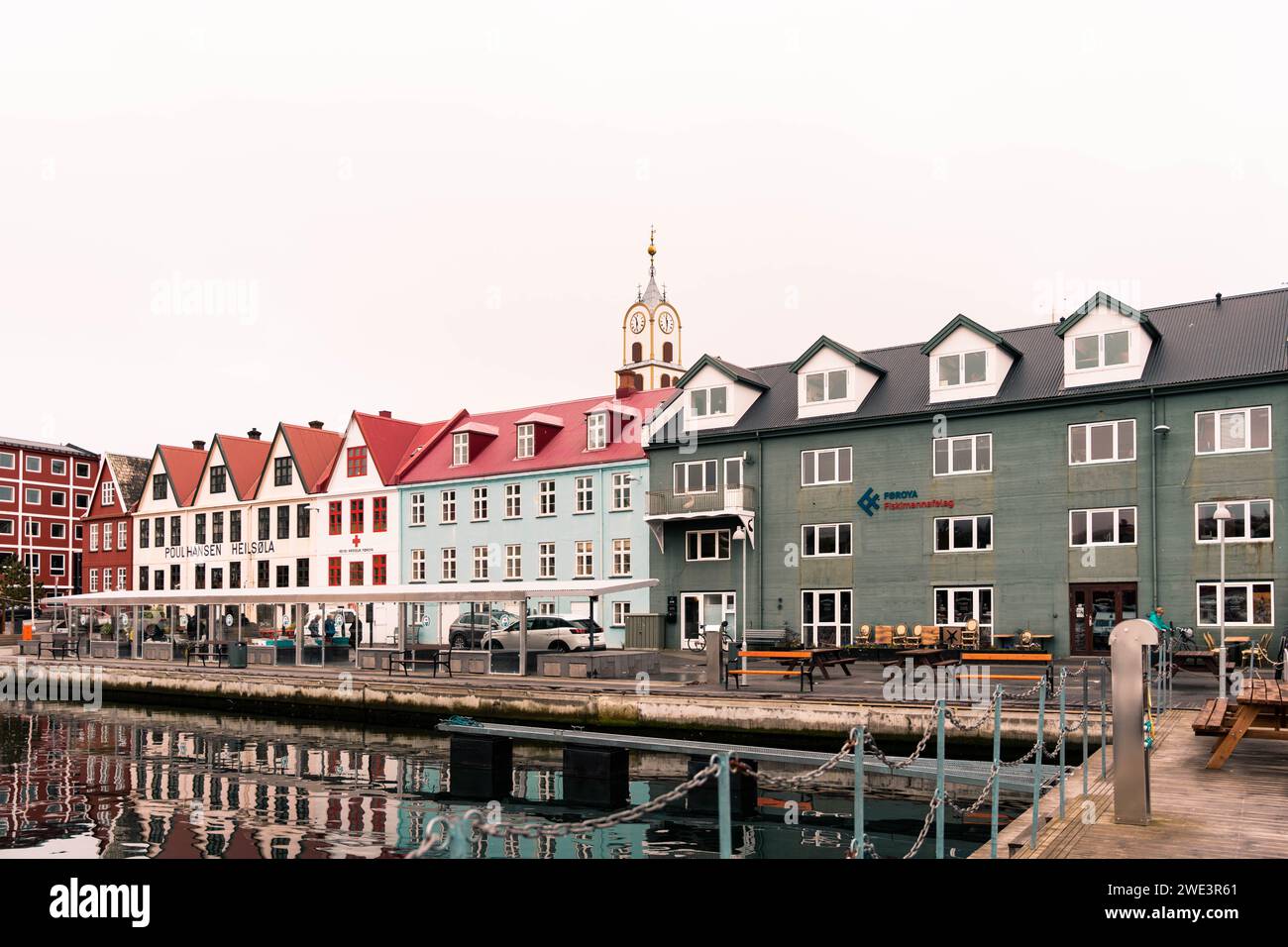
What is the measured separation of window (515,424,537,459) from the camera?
50.9 metres

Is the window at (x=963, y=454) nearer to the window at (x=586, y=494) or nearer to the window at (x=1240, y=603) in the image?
the window at (x=1240, y=603)

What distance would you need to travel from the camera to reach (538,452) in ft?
167

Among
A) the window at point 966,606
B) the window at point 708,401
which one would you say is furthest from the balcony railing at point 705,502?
the window at point 966,606

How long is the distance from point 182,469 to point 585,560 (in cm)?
3159

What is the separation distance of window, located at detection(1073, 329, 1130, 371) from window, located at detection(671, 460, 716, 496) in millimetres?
14099

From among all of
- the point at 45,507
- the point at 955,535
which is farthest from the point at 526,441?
the point at 45,507

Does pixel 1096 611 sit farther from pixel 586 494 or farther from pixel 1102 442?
pixel 586 494

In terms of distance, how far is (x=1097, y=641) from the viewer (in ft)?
112

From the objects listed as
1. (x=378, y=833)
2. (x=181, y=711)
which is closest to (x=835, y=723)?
(x=378, y=833)

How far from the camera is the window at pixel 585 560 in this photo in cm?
4672

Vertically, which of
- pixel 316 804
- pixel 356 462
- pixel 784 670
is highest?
pixel 356 462

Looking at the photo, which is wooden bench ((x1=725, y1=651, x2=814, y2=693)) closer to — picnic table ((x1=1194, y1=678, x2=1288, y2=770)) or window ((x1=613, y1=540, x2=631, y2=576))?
picnic table ((x1=1194, y1=678, x2=1288, y2=770))

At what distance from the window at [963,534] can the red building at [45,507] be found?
70767 mm
